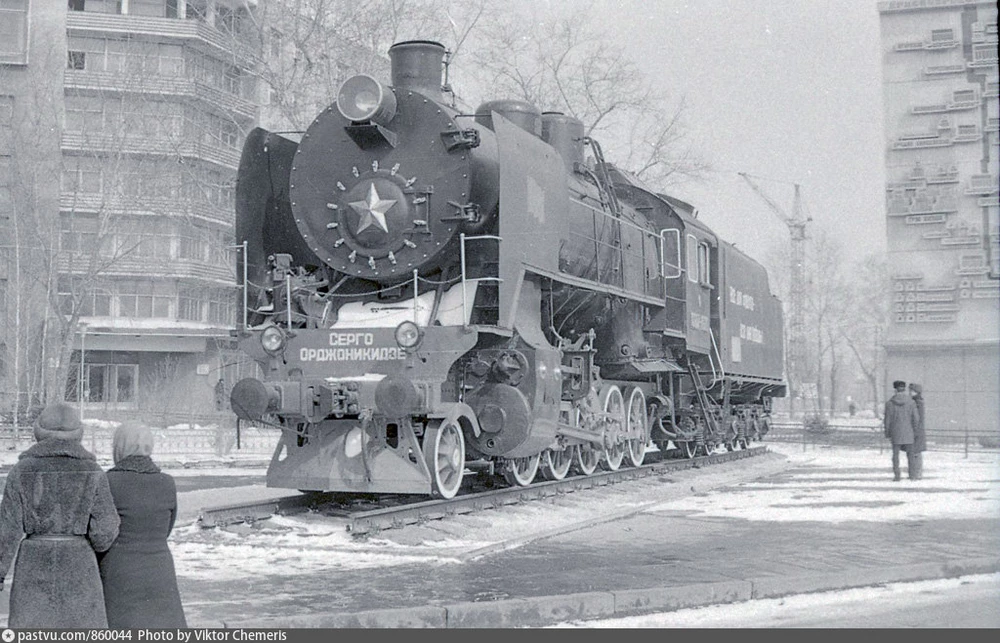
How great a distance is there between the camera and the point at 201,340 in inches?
1607

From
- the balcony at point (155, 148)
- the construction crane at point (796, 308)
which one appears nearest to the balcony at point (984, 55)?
the construction crane at point (796, 308)

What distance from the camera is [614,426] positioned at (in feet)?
43.9

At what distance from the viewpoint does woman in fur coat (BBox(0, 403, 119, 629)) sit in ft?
14.8

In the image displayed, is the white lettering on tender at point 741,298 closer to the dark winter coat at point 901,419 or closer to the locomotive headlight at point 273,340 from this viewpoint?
the dark winter coat at point 901,419

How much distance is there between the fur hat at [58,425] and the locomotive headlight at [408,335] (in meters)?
4.83

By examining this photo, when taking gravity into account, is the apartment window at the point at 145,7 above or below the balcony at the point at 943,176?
above

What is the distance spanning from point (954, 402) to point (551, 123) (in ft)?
44.1

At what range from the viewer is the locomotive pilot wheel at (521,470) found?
11.1 m

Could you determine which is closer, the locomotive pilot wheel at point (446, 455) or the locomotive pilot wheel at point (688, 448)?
the locomotive pilot wheel at point (446, 455)

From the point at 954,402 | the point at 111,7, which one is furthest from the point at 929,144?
the point at 111,7

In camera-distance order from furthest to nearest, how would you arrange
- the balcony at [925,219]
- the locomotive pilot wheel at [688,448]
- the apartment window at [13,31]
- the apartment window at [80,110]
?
the apartment window at [80,110], the apartment window at [13,31], the balcony at [925,219], the locomotive pilot wheel at [688,448]

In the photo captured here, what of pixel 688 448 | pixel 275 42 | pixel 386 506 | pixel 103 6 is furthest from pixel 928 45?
pixel 103 6

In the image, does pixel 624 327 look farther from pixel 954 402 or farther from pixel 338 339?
pixel 954 402

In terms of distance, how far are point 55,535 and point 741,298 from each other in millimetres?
14953
